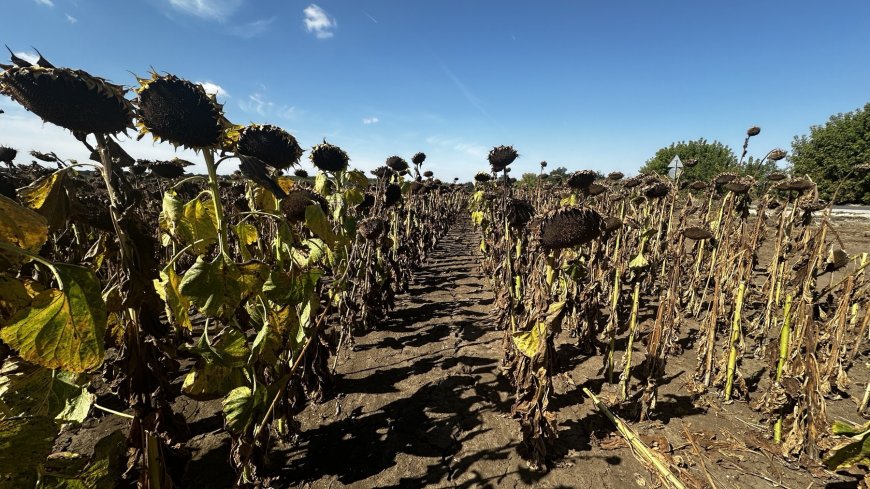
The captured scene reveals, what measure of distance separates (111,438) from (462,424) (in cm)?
277

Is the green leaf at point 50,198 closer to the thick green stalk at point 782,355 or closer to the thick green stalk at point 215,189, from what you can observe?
the thick green stalk at point 215,189

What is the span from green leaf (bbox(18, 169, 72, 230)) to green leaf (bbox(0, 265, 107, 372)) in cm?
73

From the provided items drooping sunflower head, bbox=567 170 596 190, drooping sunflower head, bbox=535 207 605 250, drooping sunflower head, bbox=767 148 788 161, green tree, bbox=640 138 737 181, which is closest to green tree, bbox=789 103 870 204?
green tree, bbox=640 138 737 181

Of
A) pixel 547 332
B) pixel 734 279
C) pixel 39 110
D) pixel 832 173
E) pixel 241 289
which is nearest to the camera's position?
pixel 39 110

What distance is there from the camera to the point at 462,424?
11.5ft

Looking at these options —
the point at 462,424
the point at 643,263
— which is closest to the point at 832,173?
the point at 643,263

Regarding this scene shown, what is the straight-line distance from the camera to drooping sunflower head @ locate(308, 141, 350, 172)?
3473mm

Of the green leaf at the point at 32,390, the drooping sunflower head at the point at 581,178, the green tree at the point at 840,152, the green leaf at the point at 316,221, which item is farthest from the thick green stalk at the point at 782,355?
the green tree at the point at 840,152

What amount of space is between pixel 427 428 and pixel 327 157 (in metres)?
2.80

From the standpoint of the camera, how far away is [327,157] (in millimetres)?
3500

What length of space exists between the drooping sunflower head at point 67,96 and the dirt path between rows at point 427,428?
276 centimetres

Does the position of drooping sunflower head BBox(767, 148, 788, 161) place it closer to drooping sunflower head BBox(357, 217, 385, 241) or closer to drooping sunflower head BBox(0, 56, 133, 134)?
drooping sunflower head BBox(357, 217, 385, 241)

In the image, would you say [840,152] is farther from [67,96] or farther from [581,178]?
[67,96]

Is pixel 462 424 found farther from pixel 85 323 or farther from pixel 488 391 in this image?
pixel 85 323
